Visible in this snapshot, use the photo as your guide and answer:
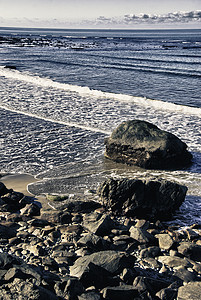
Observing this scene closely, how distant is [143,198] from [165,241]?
0.99 meters

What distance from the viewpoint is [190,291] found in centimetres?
305

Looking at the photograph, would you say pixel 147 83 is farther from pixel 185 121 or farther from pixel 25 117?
pixel 25 117

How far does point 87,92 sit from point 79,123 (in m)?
6.32

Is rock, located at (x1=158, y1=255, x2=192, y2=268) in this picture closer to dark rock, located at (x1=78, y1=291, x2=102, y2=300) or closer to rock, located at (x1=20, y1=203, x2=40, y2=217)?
dark rock, located at (x1=78, y1=291, x2=102, y2=300)

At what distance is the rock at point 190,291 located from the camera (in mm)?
2982

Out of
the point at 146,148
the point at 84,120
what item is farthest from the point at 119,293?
the point at 84,120

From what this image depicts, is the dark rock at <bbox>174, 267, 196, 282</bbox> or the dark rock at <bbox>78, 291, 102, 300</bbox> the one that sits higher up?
the dark rock at <bbox>78, 291, 102, 300</bbox>

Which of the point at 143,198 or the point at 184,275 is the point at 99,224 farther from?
the point at 184,275

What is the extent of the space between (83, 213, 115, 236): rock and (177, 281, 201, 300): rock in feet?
4.65

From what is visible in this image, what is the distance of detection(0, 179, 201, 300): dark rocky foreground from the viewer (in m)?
3.03

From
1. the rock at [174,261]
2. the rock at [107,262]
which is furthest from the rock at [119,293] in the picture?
the rock at [174,261]

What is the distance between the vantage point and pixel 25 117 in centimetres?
1105

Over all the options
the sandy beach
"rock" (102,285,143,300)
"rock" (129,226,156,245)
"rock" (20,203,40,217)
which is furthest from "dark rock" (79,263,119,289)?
the sandy beach

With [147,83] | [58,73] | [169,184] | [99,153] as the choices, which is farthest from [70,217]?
[58,73]
